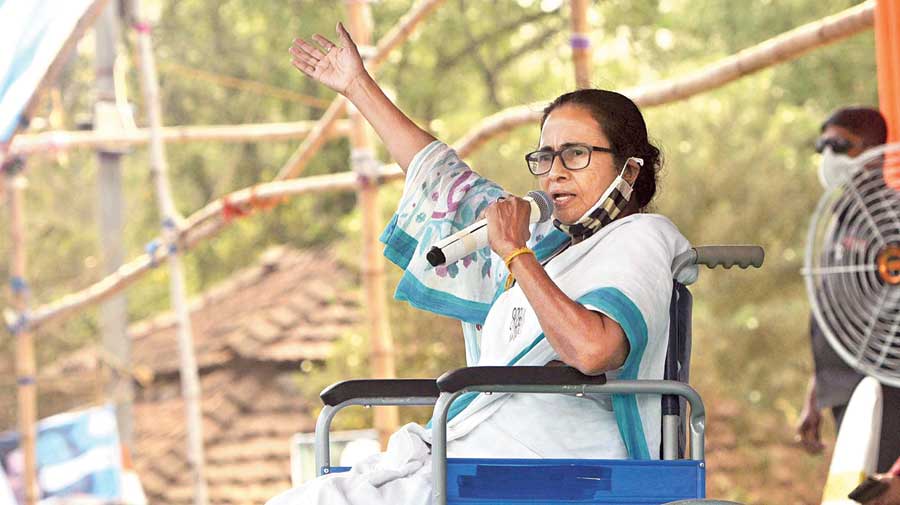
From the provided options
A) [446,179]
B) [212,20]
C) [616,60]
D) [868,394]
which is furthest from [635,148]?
[212,20]

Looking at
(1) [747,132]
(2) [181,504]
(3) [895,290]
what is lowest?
(2) [181,504]

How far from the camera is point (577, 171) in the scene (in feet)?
7.79

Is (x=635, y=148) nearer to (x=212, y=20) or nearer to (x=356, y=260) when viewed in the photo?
(x=356, y=260)

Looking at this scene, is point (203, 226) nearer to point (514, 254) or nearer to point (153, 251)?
point (153, 251)

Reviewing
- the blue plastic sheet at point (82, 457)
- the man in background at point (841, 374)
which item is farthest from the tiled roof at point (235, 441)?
the man in background at point (841, 374)

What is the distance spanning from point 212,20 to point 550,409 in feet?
44.5

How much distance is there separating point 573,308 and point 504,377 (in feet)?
0.54

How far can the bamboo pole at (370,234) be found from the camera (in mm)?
5324

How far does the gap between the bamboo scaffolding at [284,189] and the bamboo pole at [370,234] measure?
0.07 metres

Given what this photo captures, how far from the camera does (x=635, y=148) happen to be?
7.91 ft

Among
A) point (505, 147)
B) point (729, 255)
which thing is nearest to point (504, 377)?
point (729, 255)

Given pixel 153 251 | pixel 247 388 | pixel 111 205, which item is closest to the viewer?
pixel 153 251

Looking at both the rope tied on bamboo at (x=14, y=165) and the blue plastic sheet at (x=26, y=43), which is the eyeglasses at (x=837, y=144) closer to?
the blue plastic sheet at (x=26, y=43)

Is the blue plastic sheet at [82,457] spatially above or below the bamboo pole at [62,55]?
below
